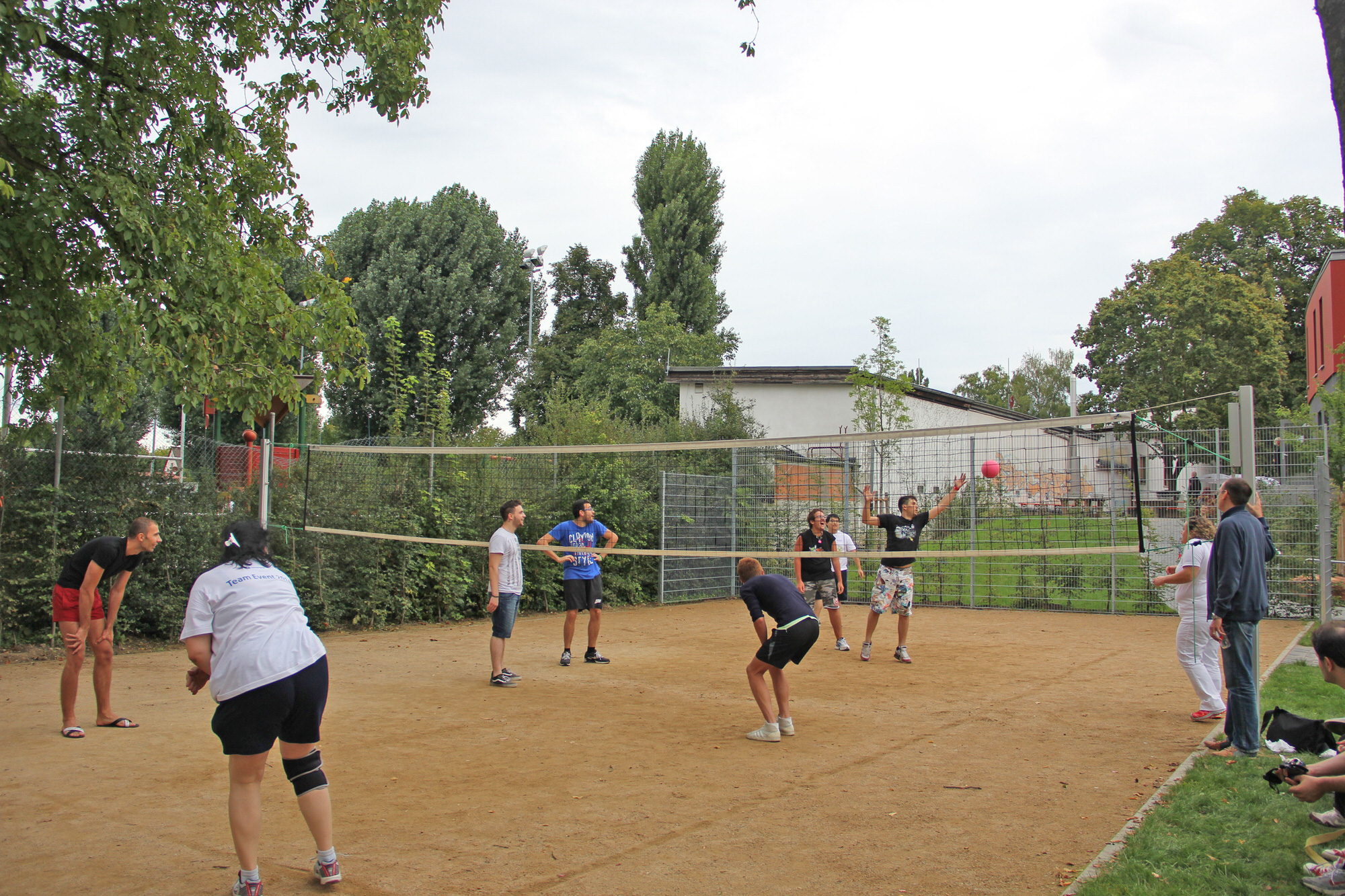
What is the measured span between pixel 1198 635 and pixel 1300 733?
2165mm

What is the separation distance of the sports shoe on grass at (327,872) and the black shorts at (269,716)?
1.78ft

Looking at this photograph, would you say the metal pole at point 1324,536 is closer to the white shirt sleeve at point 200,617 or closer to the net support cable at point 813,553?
the net support cable at point 813,553

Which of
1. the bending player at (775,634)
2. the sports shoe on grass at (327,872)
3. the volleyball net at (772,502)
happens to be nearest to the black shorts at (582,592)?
the volleyball net at (772,502)

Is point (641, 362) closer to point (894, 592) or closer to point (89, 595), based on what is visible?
point (894, 592)

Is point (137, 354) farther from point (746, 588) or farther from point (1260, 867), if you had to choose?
point (1260, 867)

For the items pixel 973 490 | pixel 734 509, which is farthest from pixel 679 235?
pixel 973 490

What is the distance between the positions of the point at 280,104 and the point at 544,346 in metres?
29.3

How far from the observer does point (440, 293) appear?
28.2m

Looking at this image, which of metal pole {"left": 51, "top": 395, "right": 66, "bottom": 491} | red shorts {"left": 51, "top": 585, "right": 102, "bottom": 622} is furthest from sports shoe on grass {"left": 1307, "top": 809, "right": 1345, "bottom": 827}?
metal pole {"left": 51, "top": 395, "right": 66, "bottom": 491}

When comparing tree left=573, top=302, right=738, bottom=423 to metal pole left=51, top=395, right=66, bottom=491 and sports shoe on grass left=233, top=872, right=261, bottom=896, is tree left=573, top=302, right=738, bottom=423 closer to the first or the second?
metal pole left=51, top=395, right=66, bottom=491

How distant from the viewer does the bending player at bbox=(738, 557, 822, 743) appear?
6316 mm

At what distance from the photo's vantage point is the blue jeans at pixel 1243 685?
5770 mm

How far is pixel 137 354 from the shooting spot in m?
7.99

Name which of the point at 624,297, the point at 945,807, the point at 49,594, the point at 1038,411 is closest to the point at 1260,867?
the point at 945,807
